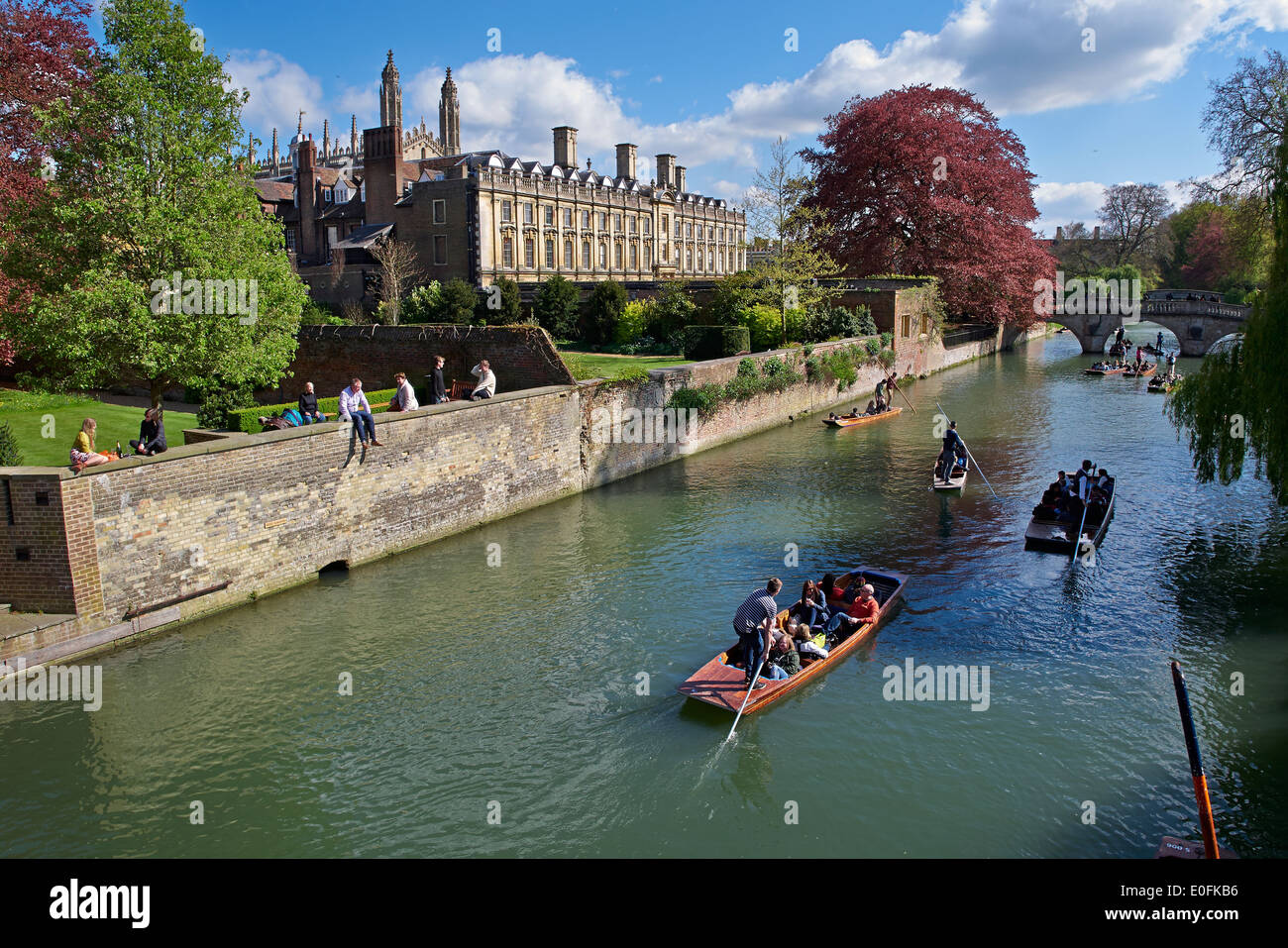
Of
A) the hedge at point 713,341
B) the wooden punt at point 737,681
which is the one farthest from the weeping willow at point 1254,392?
the hedge at point 713,341

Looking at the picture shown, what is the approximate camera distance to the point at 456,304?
1455 inches

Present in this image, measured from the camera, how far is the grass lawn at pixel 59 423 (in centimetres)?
1714

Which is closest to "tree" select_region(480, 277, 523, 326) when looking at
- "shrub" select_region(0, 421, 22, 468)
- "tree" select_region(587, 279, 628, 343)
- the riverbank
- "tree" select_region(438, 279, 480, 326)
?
"tree" select_region(438, 279, 480, 326)

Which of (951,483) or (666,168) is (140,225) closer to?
(951,483)

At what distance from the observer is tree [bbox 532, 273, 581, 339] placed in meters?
38.9

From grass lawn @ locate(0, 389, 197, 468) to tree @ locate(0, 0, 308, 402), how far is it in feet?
4.14

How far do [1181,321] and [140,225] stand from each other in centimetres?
5398

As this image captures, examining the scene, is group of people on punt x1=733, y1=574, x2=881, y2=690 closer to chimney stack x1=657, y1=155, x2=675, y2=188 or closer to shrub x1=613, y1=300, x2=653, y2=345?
shrub x1=613, y1=300, x2=653, y2=345

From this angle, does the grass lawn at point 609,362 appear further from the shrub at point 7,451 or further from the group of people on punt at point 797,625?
the shrub at point 7,451

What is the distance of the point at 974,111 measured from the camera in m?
50.8

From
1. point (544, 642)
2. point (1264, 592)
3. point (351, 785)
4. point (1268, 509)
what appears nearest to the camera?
point (351, 785)
